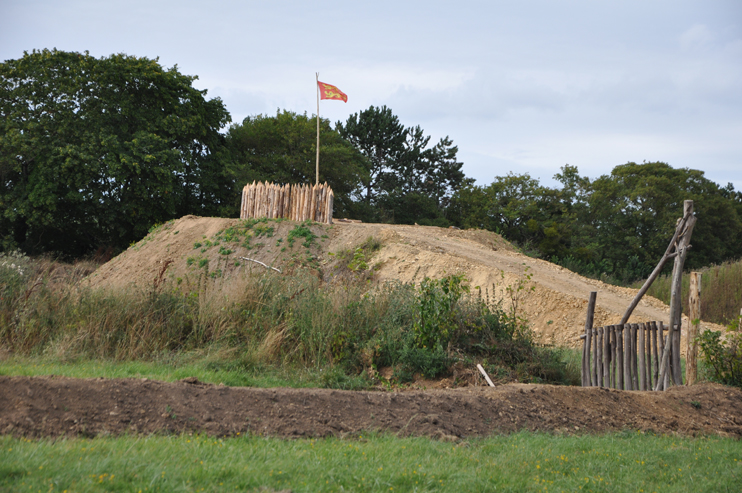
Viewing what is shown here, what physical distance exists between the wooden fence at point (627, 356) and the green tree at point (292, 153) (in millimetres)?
24690

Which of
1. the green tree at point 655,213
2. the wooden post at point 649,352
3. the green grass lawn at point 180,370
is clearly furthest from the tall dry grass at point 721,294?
the green tree at point 655,213

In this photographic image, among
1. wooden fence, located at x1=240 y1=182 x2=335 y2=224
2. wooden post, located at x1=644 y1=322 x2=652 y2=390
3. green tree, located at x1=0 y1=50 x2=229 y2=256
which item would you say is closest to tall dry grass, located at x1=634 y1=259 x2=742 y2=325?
wooden post, located at x1=644 y1=322 x2=652 y2=390

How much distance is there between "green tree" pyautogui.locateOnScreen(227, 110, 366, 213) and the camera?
3131 centimetres

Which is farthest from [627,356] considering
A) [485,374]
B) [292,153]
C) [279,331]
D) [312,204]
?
[292,153]

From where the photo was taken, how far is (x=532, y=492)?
3516 millimetres

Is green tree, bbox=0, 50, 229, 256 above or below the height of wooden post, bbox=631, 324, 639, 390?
above

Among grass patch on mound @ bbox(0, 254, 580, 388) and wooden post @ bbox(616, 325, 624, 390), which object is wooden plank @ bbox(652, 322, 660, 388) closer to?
wooden post @ bbox(616, 325, 624, 390)

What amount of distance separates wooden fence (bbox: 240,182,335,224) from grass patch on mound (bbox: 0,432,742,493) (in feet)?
49.3

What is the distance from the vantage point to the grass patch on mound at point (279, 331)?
7.43 m

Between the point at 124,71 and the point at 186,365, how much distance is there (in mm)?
22723

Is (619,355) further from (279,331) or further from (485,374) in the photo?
(279,331)

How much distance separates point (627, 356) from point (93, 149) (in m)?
23.3

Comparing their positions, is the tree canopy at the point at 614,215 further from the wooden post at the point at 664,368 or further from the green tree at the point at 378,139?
the wooden post at the point at 664,368

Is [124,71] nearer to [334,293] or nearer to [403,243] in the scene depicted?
[403,243]
